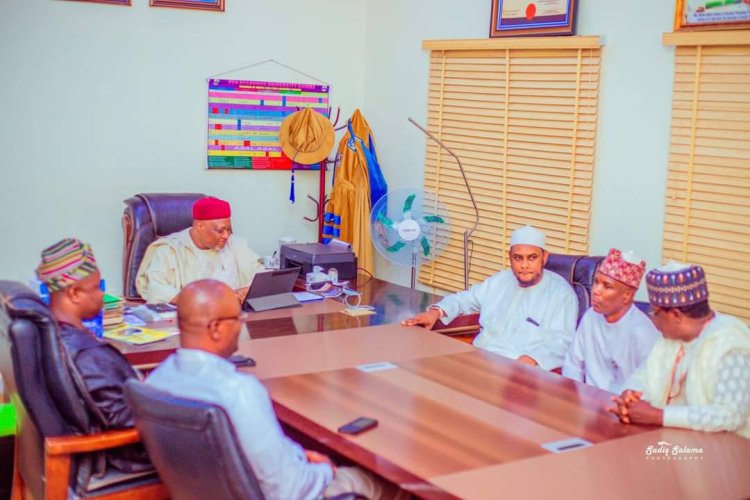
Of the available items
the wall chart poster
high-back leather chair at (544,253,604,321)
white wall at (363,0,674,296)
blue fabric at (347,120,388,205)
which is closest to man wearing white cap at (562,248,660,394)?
high-back leather chair at (544,253,604,321)

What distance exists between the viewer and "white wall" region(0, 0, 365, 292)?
5.47 m

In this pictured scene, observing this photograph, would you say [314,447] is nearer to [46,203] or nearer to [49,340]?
[49,340]

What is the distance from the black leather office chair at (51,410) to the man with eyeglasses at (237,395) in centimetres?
39

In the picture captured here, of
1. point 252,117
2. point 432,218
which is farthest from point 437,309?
point 252,117

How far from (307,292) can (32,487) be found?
1.90 m

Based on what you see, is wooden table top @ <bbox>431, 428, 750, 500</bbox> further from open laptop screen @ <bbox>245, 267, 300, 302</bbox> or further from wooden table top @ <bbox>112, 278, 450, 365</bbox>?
open laptop screen @ <bbox>245, 267, 300, 302</bbox>

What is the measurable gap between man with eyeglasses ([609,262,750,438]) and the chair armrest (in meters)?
1.58

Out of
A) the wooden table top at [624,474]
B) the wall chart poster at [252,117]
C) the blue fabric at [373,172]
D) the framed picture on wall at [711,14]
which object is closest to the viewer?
the wooden table top at [624,474]

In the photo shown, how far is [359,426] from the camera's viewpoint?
2.79 meters

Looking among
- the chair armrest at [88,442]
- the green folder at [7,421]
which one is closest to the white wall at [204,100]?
the green folder at [7,421]

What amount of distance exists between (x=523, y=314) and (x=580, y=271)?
1.20ft

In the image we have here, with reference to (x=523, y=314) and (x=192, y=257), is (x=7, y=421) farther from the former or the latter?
(x=523, y=314)

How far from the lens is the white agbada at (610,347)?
3.83 metres

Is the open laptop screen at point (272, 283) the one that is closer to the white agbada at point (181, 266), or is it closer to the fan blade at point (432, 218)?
the white agbada at point (181, 266)
